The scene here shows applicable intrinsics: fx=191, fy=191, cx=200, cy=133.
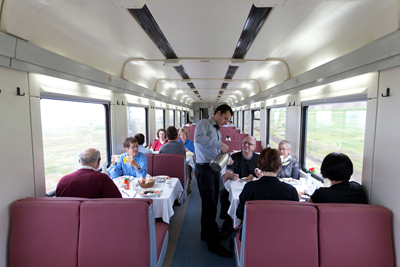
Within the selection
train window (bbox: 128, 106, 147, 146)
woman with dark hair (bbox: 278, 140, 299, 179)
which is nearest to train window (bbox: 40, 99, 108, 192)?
train window (bbox: 128, 106, 147, 146)

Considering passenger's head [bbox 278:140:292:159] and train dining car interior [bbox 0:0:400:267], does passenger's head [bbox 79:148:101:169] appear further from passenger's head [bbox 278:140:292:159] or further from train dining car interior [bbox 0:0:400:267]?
passenger's head [bbox 278:140:292:159]

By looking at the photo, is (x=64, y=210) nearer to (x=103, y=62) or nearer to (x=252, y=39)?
(x=103, y=62)

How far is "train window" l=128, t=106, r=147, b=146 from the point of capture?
17.9 feet

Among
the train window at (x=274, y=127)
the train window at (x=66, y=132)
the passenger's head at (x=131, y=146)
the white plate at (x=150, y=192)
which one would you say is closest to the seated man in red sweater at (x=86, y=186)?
the white plate at (x=150, y=192)

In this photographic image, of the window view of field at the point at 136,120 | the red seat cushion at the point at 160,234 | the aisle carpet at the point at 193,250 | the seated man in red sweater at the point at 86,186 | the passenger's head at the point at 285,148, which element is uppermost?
the window view of field at the point at 136,120

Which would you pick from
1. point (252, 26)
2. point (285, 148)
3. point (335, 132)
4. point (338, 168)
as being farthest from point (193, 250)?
point (252, 26)

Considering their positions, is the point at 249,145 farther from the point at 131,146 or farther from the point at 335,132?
the point at 131,146

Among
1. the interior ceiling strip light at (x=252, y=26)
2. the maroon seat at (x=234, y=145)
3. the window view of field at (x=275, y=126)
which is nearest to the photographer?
the interior ceiling strip light at (x=252, y=26)

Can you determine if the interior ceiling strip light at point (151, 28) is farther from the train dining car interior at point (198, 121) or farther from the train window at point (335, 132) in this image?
the train window at point (335, 132)

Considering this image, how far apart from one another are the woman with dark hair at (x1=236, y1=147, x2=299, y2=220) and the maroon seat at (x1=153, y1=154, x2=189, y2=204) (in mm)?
1865

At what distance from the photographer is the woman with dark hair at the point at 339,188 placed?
1.76 metres

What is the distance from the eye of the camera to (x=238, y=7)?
1983mm

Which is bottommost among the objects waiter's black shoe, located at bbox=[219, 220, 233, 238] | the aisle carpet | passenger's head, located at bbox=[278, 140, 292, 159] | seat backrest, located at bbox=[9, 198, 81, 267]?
the aisle carpet

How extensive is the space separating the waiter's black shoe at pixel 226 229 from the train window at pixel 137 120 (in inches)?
135
